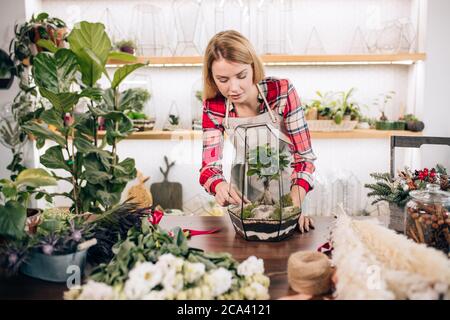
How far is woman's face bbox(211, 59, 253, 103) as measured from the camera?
124 centimetres

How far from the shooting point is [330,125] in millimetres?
2504

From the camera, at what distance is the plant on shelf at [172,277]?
688 millimetres

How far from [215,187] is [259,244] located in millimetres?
272

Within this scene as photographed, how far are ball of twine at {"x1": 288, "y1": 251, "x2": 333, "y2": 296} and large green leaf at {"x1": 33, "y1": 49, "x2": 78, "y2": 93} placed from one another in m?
1.02

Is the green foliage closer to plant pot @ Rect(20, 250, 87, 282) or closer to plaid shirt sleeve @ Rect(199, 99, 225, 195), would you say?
plant pot @ Rect(20, 250, 87, 282)

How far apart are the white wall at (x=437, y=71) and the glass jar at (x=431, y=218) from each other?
1819 millimetres

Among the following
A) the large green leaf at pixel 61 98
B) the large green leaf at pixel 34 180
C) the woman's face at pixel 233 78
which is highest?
the woman's face at pixel 233 78

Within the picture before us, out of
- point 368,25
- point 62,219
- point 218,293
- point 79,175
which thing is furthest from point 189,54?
point 218,293

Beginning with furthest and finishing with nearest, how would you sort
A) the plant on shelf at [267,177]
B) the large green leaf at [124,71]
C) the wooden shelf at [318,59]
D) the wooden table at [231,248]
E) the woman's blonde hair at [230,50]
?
the wooden shelf at [318,59]
the large green leaf at [124,71]
the woman's blonde hair at [230,50]
the plant on shelf at [267,177]
the wooden table at [231,248]

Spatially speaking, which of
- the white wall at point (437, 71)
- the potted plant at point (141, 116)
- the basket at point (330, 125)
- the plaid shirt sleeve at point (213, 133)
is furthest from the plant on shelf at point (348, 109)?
the plaid shirt sleeve at point (213, 133)

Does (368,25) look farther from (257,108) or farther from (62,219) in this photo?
(62,219)

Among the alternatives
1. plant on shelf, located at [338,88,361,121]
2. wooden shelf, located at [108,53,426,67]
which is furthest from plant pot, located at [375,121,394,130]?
wooden shelf, located at [108,53,426,67]

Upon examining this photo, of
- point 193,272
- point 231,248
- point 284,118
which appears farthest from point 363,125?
point 193,272

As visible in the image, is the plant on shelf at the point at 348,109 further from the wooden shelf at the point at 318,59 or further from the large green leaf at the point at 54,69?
the large green leaf at the point at 54,69
